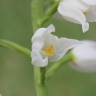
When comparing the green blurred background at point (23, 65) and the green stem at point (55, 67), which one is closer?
the green stem at point (55, 67)

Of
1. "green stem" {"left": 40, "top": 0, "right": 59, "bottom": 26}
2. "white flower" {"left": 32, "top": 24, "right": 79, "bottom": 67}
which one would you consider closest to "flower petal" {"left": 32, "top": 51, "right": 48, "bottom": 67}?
"white flower" {"left": 32, "top": 24, "right": 79, "bottom": 67}

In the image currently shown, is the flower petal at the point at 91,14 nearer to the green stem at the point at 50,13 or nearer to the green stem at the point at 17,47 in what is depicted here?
the green stem at the point at 50,13

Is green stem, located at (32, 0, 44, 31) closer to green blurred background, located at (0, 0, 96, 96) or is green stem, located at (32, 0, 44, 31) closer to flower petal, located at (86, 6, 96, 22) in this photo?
flower petal, located at (86, 6, 96, 22)

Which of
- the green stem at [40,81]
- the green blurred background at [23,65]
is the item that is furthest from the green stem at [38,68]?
the green blurred background at [23,65]

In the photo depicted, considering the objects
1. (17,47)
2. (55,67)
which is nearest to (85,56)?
(55,67)

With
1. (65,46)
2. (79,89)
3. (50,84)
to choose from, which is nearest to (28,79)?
(50,84)

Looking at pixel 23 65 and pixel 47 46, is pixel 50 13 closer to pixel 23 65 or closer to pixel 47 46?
pixel 47 46
